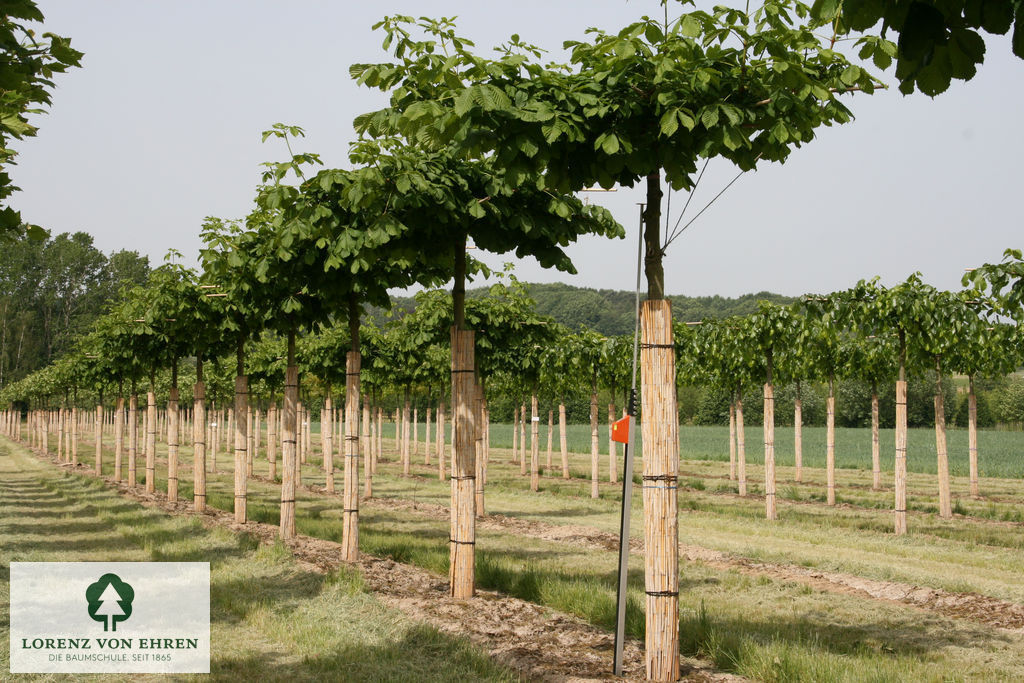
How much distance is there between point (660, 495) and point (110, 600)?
19.1ft

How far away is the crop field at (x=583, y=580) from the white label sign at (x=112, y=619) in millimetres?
277

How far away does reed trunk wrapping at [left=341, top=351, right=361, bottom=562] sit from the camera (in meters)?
11.2

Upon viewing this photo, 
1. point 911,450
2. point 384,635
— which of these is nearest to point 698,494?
point 384,635

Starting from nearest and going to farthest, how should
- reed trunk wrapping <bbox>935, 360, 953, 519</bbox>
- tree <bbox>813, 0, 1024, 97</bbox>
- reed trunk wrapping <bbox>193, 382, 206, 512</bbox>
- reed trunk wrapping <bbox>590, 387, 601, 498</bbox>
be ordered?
tree <bbox>813, 0, 1024, 97</bbox> < reed trunk wrapping <bbox>935, 360, 953, 519</bbox> < reed trunk wrapping <bbox>193, 382, 206, 512</bbox> < reed trunk wrapping <bbox>590, 387, 601, 498</bbox>

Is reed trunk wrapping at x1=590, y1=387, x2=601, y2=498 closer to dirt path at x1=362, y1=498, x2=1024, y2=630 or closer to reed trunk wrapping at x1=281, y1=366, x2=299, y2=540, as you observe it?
dirt path at x1=362, y1=498, x2=1024, y2=630

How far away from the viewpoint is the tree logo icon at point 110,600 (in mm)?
7859

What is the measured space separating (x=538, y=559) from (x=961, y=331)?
346 inches

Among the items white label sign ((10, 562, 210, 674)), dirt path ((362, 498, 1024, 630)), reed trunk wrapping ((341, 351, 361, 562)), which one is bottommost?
dirt path ((362, 498, 1024, 630))

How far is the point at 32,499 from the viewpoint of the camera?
72.4 ft

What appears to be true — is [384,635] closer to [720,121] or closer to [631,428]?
[631,428]

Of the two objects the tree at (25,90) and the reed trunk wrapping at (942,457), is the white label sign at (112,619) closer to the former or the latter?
the tree at (25,90)

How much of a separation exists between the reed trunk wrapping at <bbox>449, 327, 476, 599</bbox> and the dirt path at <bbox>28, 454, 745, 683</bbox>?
0.82 feet

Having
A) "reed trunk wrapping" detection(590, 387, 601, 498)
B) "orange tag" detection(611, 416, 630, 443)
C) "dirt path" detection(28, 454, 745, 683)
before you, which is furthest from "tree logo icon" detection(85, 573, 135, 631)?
"reed trunk wrapping" detection(590, 387, 601, 498)

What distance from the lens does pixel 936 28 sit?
98.2 inches
